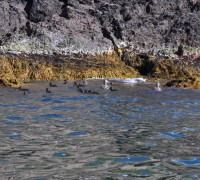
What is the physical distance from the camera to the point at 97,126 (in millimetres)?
7688

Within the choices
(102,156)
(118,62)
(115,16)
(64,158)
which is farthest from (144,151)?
(115,16)

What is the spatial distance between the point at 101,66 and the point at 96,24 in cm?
710

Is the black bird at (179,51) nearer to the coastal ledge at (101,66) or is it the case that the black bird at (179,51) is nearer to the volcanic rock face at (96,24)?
the coastal ledge at (101,66)

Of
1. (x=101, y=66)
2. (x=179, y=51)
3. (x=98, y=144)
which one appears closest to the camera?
(x=98, y=144)

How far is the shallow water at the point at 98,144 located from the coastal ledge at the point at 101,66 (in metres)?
12.7

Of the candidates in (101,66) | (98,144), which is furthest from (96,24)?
(98,144)

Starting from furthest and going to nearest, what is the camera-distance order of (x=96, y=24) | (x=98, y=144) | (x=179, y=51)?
(x=96, y=24) < (x=179, y=51) < (x=98, y=144)

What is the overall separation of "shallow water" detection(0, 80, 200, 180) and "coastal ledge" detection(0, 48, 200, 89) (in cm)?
1269

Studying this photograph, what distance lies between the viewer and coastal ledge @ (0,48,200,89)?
23.7 meters

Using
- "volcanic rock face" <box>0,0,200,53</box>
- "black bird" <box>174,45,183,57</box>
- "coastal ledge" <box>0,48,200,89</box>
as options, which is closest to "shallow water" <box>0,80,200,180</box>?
"coastal ledge" <box>0,48,200,89</box>

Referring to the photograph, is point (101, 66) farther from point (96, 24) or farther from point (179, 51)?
point (179, 51)

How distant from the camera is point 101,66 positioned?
26.9 m

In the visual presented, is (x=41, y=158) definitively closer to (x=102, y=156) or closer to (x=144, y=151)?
(x=102, y=156)

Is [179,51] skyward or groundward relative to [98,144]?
skyward
